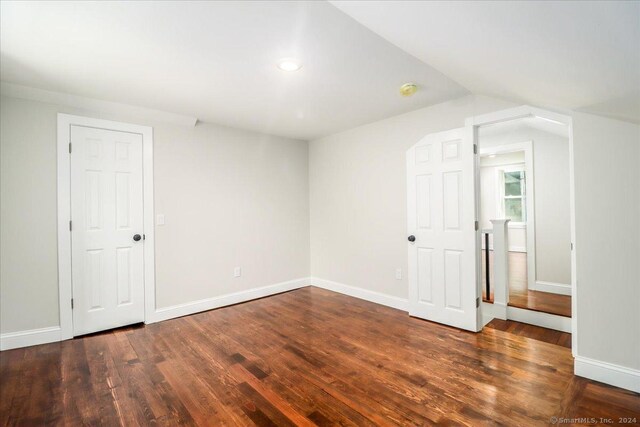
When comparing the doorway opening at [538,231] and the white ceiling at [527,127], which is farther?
the white ceiling at [527,127]

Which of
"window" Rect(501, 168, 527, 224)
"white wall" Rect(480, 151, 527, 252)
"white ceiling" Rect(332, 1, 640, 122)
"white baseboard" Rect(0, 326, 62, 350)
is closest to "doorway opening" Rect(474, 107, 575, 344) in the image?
"white ceiling" Rect(332, 1, 640, 122)

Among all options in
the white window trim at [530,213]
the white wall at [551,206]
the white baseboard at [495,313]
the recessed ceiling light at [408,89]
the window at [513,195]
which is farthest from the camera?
the window at [513,195]

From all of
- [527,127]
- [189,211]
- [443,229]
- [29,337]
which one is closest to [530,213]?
[527,127]

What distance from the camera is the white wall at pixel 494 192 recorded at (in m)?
7.43

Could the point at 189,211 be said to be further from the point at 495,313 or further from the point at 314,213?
the point at 495,313

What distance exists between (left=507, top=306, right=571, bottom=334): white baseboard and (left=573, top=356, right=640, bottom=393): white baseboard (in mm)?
1009

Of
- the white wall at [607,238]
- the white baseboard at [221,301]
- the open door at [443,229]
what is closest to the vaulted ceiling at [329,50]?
the white wall at [607,238]

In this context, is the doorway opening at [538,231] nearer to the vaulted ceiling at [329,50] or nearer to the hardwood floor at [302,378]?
the hardwood floor at [302,378]

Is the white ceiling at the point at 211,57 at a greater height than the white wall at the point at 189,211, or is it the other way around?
the white ceiling at the point at 211,57

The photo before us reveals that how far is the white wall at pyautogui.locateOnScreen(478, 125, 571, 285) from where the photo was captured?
4.00 m

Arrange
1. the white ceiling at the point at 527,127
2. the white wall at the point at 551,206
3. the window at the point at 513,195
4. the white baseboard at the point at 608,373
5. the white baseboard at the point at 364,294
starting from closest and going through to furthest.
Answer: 1. the white baseboard at the point at 608,373
2. the white baseboard at the point at 364,294
3. the white ceiling at the point at 527,127
4. the white wall at the point at 551,206
5. the window at the point at 513,195

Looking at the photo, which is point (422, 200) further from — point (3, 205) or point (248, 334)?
point (3, 205)

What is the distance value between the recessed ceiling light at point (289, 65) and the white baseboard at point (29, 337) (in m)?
3.34

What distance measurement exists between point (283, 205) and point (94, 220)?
7.93 ft
